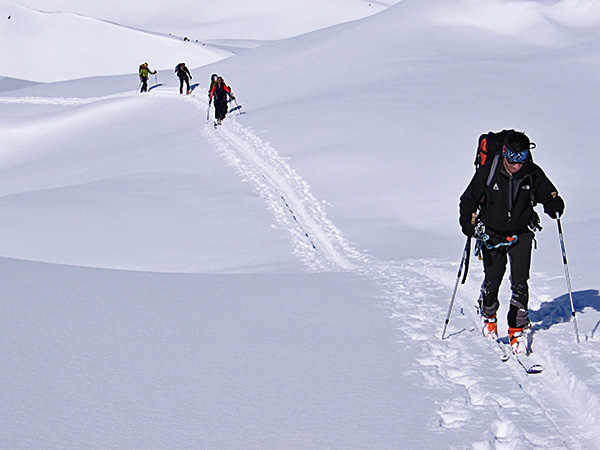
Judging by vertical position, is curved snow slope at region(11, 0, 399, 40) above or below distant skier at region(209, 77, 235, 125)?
above

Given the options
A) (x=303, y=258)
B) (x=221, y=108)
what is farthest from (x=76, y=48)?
(x=303, y=258)

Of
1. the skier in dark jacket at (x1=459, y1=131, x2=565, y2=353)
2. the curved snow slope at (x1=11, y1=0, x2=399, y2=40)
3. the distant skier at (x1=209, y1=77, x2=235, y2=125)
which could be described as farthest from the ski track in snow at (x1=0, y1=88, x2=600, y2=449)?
the curved snow slope at (x1=11, y1=0, x2=399, y2=40)

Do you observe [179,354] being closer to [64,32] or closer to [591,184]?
[591,184]

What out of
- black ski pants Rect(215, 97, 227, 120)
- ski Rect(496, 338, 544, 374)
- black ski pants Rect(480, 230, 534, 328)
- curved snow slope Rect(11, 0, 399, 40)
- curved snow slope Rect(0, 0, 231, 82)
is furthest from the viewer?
curved snow slope Rect(11, 0, 399, 40)

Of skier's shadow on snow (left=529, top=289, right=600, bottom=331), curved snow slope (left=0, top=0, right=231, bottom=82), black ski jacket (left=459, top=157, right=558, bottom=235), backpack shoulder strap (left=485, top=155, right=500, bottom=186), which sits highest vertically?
curved snow slope (left=0, top=0, right=231, bottom=82)

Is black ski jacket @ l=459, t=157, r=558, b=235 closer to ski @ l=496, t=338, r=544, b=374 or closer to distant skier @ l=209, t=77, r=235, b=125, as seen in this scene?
ski @ l=496, t=338, r=544, b=374

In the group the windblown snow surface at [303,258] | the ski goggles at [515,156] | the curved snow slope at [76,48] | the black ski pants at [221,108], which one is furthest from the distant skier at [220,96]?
the curved snow slope at [76,48]

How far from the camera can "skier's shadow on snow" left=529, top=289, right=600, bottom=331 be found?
595cm

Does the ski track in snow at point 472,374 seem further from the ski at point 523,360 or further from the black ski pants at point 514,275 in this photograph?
the black ski pants at point 514,275

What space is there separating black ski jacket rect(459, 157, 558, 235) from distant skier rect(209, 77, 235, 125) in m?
15.7

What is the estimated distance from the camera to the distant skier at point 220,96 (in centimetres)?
2014

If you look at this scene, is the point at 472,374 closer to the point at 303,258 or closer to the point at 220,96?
the point at 303,258

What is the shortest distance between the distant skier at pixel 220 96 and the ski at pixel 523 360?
1597cm

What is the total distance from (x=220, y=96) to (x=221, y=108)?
1.30 feet
